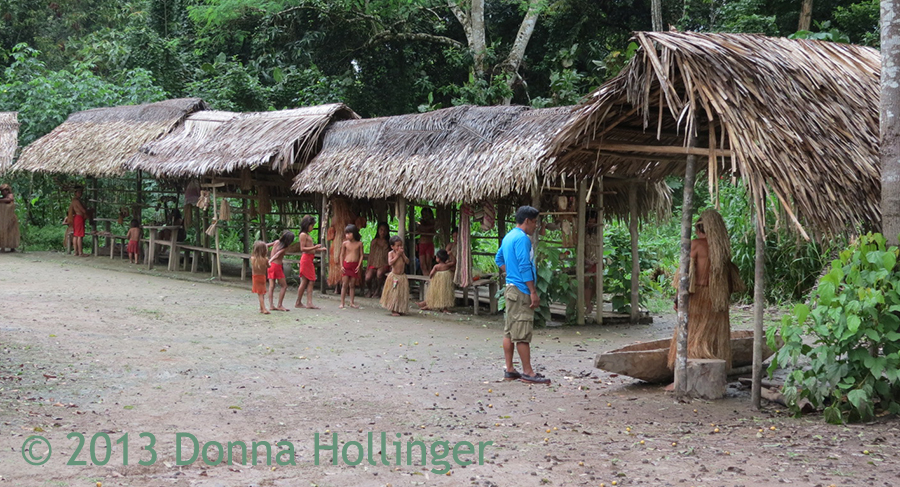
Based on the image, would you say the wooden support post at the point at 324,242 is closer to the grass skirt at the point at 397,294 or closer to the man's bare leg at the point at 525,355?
the grass skirt at the point at 397,294

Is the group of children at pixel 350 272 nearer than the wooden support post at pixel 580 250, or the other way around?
the wooden support post at pixel 580 250

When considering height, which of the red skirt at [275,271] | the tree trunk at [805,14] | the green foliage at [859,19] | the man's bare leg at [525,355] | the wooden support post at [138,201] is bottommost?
the man's bare leg at [525,355]

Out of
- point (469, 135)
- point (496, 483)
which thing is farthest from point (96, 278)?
point (496, 483)

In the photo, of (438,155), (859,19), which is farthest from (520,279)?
(859,19)

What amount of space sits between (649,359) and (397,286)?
5.44 m

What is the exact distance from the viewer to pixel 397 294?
11.9 m

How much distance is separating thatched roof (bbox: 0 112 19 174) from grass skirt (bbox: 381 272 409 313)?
37.3ft

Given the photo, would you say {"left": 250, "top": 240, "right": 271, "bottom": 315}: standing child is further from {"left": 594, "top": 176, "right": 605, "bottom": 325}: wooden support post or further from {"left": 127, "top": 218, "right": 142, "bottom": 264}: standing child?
{"left": 127, "top": 218, "right": 142, "bottom": 264}: standing child

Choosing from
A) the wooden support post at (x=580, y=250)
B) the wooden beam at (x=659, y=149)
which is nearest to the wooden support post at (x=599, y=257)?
the wooden support post at (x=580, y=250)

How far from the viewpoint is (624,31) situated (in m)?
21.7

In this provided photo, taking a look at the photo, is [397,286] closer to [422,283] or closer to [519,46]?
[422,283]

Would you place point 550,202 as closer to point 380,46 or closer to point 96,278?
point 96,278

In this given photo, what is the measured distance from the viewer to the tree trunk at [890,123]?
237 inches

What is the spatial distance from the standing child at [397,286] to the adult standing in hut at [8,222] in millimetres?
10781
